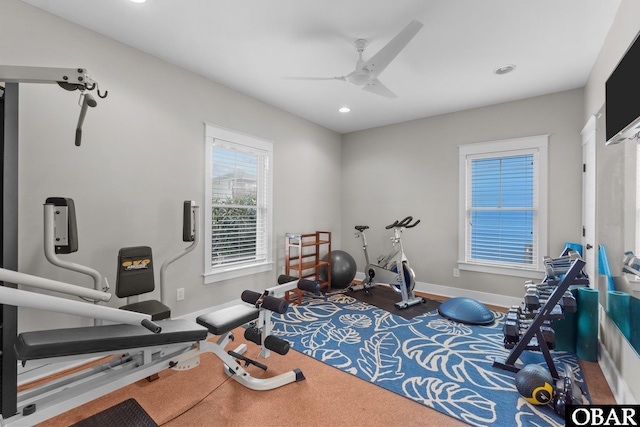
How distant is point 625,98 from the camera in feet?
5.36

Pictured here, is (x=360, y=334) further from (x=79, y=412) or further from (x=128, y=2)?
(x=128, y=2)

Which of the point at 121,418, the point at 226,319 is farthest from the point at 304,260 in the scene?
the point at 121,418

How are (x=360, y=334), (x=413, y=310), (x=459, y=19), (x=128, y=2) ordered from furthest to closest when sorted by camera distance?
(x=413, y=310) → (x=360, y=334) → (x=459, y=19) → (x=128, y=2)

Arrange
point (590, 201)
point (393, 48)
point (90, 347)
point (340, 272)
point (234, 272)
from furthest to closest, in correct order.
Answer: point (340, 272)
point (234, 272)
point (590, 201)
point (393, 48)
point (90, 347)

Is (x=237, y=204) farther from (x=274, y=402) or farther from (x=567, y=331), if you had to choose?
(x=567, y=331)

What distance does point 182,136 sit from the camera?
3.12 metres

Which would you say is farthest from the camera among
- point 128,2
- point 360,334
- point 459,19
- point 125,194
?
point 360,334

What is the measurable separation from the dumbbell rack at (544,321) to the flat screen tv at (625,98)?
87 centimetres

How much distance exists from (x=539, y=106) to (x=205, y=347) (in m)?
4.56

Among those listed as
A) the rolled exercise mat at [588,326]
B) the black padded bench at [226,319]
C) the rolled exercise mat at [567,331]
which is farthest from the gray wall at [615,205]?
the black padded bench at [226,319]

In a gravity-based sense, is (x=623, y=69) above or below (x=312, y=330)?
above

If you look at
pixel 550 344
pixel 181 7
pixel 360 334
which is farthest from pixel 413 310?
pixel 181 7

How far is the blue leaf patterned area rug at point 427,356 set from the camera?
1919 mm

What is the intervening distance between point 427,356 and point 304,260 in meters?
2.50
